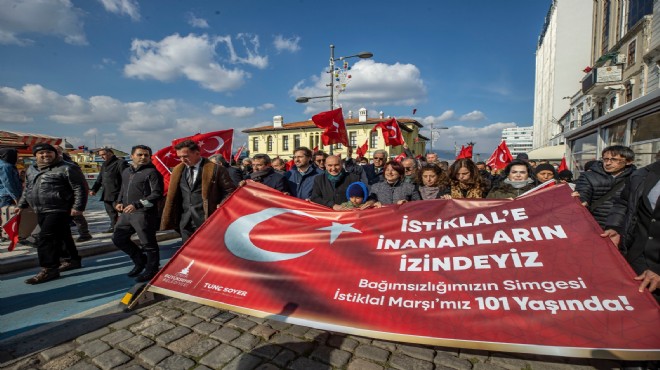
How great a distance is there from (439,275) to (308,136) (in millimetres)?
47401

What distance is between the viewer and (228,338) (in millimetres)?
2764

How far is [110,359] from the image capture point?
2.43 metres

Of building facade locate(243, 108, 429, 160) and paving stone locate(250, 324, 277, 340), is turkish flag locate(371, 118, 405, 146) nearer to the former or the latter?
paving stone locate(250, 324, 277, 340)

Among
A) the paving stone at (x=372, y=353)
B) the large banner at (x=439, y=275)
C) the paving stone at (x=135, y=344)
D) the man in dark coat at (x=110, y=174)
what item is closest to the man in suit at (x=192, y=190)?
the large banner at (x=439, y=275)

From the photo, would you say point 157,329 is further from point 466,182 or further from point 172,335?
point 466,182

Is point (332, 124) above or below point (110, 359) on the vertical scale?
above

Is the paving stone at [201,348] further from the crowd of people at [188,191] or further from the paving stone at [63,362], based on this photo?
the crowd of people at [188,191]

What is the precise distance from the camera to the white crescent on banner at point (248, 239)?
2.92 meters

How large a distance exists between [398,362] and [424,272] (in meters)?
0.72

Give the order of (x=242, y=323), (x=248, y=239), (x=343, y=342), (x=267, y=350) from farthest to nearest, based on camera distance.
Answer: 1. (x=248, y=239)
2. (x=242, y=323)
3. (x=343, y=342)
4. (x=267, y=350)

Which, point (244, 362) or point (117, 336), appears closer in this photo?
point (244, 362)

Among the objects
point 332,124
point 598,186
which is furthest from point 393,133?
point 598,186

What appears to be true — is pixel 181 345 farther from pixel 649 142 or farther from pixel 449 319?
pixel 649 142

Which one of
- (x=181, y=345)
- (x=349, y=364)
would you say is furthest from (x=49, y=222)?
(x=349, y=364)
